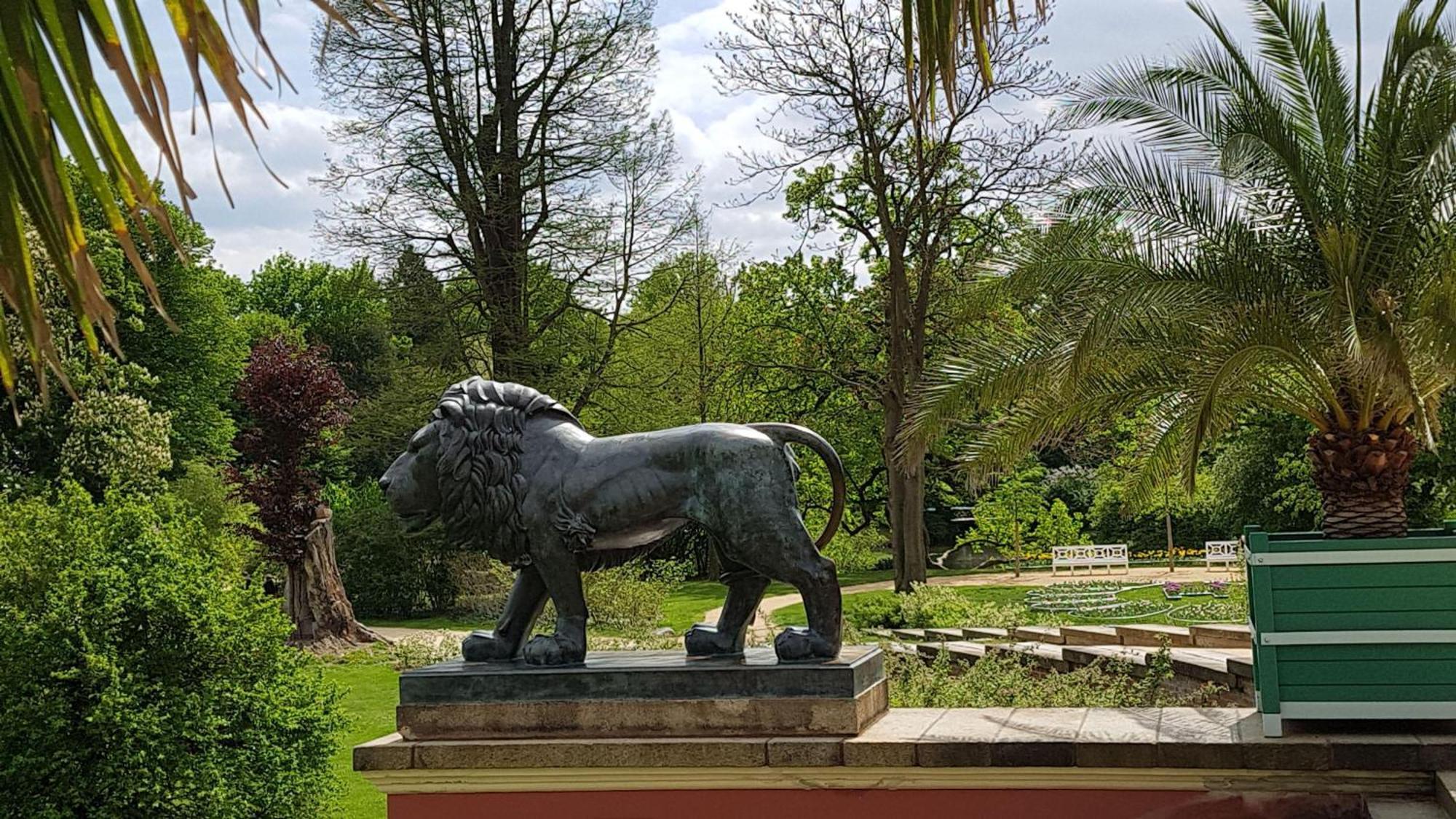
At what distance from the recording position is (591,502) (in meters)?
5.21

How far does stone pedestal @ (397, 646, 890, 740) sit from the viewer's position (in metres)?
4.99

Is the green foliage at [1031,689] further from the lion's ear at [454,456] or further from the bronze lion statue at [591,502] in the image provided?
the lion's ear at [454,456]

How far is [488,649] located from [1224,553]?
24.6 m

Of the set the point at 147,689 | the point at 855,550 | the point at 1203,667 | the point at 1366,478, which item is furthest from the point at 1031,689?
the point at 855,550

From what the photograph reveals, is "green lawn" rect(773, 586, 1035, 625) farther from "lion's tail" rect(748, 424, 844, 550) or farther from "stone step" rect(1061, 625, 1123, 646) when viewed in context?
"lion's tail" rect(748, 424, 844, 550)

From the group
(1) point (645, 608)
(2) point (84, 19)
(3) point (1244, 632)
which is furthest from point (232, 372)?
(2) point (84, 19)

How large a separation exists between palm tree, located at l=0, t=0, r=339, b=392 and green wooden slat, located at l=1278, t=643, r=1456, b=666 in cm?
443

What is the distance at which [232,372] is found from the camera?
36.6 metres

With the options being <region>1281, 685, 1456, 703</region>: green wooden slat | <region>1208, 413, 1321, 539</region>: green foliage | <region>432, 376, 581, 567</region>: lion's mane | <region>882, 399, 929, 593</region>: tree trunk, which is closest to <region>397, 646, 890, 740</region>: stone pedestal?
<region>432, 376, 581, 567</region>: lion's mane

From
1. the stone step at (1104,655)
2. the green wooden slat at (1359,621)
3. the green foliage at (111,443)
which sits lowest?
the stone step at (1104,655)

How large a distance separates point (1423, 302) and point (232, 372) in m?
34.4

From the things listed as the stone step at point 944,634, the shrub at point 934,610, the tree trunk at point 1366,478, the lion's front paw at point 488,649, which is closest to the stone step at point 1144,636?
the stone step at point 944,634

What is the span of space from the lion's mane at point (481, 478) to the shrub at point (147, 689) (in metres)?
2.84

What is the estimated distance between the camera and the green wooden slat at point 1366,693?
4844 mm
